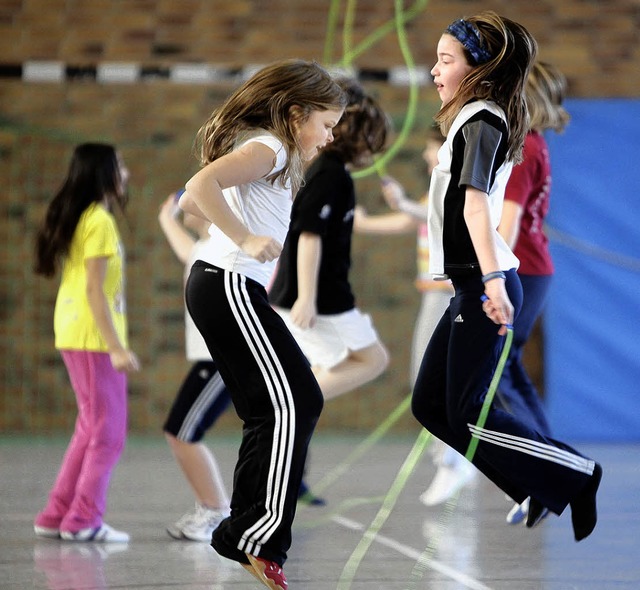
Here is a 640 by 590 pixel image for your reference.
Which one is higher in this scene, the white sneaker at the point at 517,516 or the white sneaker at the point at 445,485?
the white sneaker at the point at 517,516

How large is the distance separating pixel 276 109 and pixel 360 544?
1322 millimetres

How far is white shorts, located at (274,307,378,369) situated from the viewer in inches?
141

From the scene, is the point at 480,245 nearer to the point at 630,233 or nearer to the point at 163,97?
the point at 630,233

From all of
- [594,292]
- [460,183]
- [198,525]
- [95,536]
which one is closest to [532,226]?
[460,183]

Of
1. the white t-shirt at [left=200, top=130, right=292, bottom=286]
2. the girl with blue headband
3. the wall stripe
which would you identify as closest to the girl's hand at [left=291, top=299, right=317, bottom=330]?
the girl with blue headband

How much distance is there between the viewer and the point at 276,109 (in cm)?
233

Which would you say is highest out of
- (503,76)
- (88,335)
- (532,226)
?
(503,76)

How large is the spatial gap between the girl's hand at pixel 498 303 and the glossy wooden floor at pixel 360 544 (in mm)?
639

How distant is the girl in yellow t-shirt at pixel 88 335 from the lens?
305 centimetres

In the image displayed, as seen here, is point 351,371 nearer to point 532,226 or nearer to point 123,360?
point 532,226

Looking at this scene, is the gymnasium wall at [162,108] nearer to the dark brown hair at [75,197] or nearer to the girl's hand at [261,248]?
the dark brown hair at [75,197]

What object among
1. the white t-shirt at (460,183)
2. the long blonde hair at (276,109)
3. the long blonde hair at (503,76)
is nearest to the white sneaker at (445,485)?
the white t-shirt at (460,183)

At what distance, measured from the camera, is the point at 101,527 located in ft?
10.0

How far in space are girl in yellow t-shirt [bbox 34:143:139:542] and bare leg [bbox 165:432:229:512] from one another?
195 millimetres
